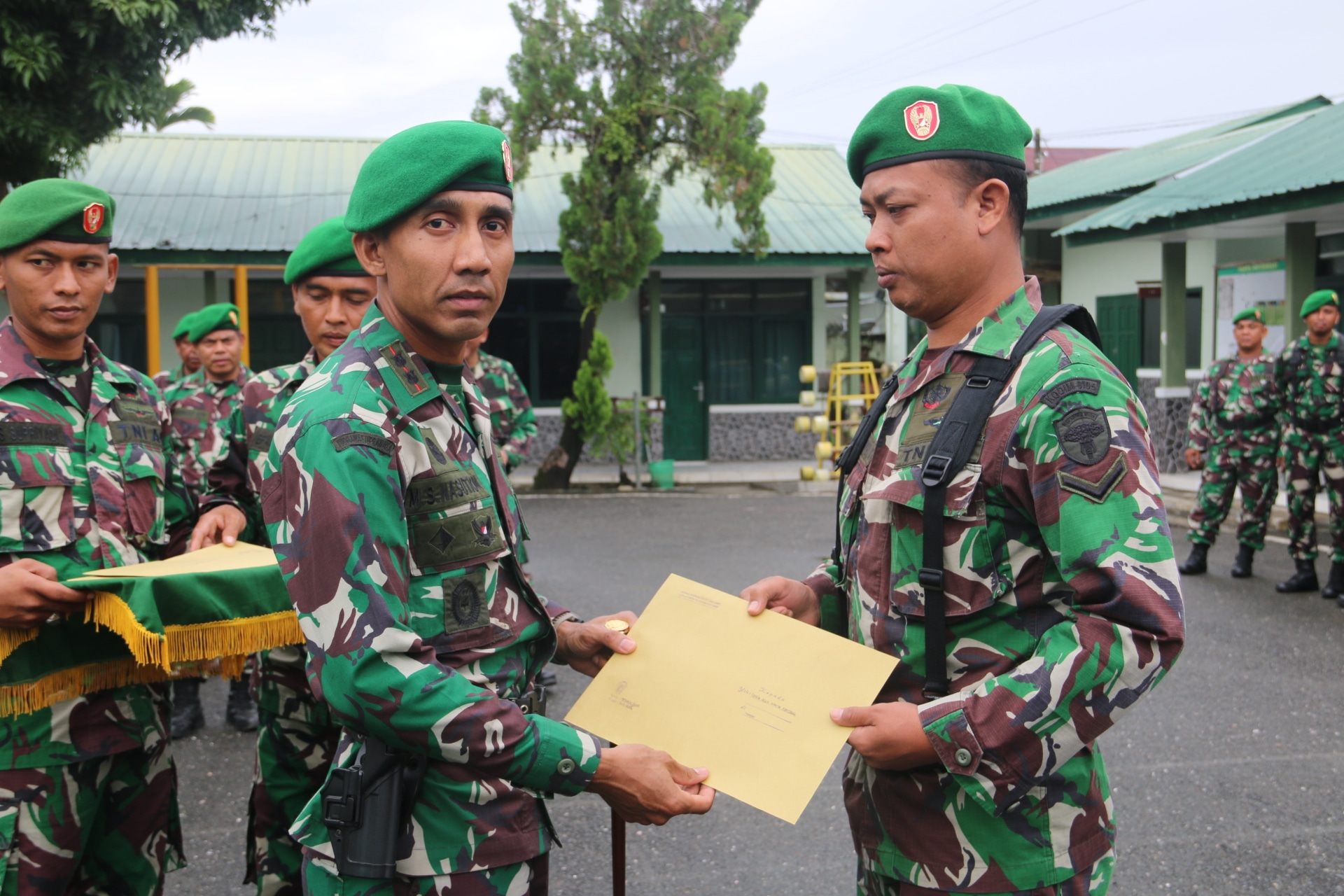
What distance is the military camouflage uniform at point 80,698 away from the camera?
260cm

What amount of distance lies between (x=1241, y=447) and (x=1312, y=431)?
0.59m

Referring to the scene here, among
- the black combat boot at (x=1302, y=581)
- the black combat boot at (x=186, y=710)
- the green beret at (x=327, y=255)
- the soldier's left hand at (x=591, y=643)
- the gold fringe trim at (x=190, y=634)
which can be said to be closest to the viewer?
the soldier's left hand at (x=591, y=643)

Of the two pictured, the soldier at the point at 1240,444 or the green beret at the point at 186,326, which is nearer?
the green beret at the point at 186,326

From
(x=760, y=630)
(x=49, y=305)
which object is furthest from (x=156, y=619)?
(x=760, y=630)

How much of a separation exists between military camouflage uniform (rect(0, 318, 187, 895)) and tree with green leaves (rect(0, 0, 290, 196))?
8156mm

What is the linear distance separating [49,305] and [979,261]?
243cm

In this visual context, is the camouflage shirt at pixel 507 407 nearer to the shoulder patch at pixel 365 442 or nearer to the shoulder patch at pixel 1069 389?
the shoulder patch at pixel 365 442

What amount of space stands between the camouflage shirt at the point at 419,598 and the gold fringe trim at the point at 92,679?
1019 mm

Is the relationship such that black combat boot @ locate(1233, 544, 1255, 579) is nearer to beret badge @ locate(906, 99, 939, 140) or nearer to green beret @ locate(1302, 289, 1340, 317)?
green beret @ locate(1302, 289, 1340, 317)

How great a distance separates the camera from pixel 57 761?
2.64 meters

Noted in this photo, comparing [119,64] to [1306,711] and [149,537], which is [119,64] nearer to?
[149,537]

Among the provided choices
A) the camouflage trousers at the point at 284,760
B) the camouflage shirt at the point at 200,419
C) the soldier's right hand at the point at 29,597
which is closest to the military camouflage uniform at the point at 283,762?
the camouflage trousers at the point at 284,760

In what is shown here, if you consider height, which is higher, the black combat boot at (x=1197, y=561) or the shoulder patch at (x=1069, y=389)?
the shoulder patch at (x=1069, y=389)

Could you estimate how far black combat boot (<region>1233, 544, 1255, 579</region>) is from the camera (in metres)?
8.29
